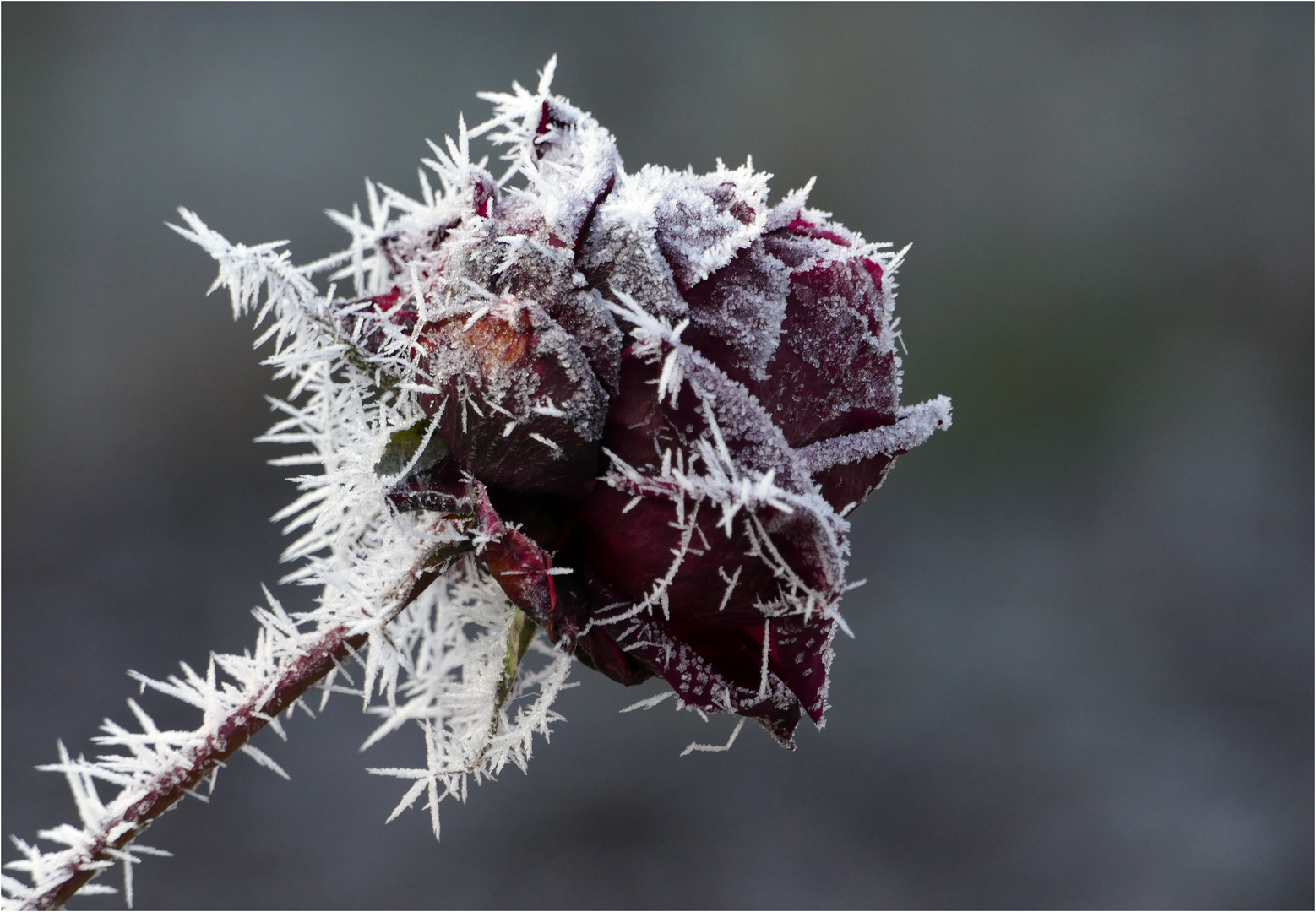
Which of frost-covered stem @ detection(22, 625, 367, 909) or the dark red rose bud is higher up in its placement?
the dark red rose bud

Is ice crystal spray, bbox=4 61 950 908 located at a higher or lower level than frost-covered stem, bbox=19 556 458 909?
higher

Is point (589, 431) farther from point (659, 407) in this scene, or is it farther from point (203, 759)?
point (203, 759)

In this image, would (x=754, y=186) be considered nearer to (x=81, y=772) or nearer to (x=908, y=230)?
(x=81, y=772)

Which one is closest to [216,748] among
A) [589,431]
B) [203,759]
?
[203,759]

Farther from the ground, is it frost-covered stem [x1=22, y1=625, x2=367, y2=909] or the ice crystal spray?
the ice crystal spray

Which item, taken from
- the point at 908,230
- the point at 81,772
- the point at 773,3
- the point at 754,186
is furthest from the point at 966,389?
the point at 81,772
